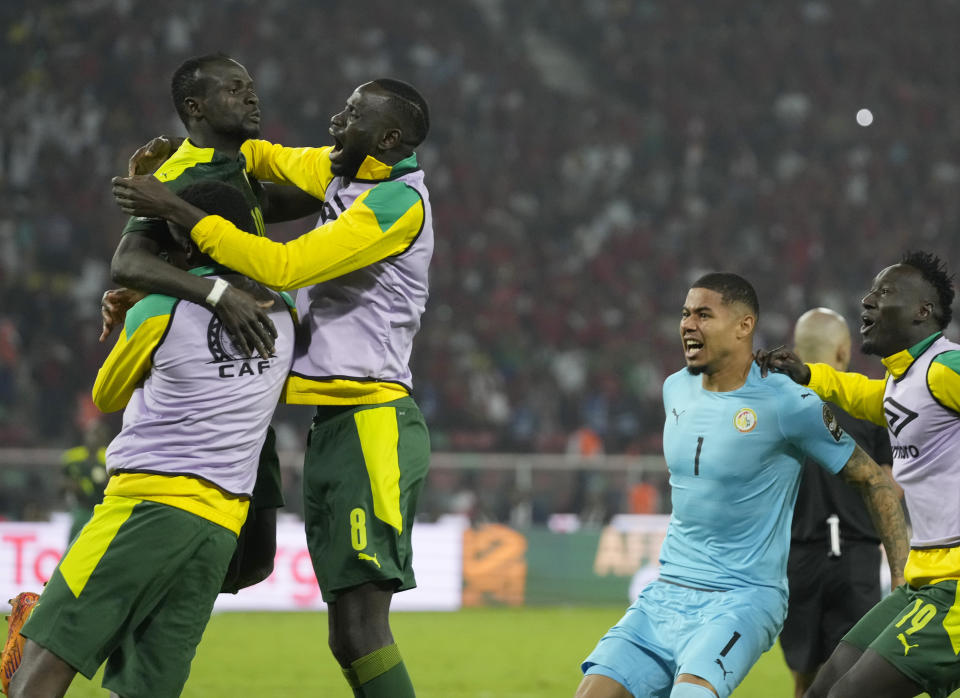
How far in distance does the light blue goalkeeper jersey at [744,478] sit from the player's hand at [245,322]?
1583 mm

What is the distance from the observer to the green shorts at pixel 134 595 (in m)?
4.02

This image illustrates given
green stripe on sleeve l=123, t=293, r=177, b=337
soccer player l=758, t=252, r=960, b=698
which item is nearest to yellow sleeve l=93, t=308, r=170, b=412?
green stripe on sleeve l=123, t=293, r=177, b=337

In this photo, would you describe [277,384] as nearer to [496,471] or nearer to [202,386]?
[202,386]

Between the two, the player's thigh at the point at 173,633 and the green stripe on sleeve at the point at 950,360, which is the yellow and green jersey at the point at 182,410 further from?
the green stripe on sleeve at the point at 950,360

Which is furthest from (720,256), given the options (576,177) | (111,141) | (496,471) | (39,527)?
(39,527)

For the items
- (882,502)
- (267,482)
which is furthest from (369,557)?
(882,502)

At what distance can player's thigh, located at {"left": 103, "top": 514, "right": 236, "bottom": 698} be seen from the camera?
4.13 meters

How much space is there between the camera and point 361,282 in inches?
190

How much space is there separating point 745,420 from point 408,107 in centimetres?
166

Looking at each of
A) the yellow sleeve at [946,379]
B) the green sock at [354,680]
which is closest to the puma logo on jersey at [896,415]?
the yellow sleeve at [946,379]

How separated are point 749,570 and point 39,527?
438 inches

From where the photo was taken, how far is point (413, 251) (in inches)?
193

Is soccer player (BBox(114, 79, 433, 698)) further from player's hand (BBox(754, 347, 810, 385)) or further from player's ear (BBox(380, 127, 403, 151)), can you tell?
player's hand (BBox(754, 347, 810, 385))

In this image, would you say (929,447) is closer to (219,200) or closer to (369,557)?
(369,557)
